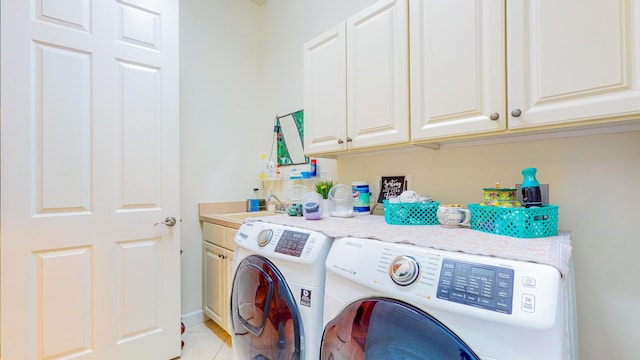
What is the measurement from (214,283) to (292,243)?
52.9 inches

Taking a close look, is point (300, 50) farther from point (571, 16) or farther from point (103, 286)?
point (103, 286)

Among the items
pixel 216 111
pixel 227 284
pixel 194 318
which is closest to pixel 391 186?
pixel 227 284

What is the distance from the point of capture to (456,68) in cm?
113

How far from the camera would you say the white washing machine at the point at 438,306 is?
590 mm

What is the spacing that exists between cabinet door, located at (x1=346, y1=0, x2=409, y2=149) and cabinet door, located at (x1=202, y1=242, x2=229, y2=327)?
1374mm

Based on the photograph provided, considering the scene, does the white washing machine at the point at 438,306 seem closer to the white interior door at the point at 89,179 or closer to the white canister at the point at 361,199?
the white canister at the point at 361,199

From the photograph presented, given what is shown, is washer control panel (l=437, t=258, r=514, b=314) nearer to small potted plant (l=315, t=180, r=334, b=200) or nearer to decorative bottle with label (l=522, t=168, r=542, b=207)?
decorative bottle with label (l=522, t=168, r=542, b=207)

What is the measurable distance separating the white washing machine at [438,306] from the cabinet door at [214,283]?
4.28 feet

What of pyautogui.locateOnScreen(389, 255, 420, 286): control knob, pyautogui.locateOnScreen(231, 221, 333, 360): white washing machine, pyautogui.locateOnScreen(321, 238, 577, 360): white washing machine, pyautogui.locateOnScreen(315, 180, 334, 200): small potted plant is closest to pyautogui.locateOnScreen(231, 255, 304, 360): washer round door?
pyautogui.locateOnScreen(231, 221, 333, 360): white washing machine

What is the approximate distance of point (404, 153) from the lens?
5.36ft

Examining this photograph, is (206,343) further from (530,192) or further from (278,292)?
(530,192)

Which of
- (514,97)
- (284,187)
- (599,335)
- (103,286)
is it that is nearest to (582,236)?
(599,335)

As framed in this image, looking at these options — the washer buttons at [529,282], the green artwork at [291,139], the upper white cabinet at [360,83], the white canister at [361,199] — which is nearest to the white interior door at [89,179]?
the green artwork at [291,139]

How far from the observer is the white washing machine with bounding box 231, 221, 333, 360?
1054 mm
